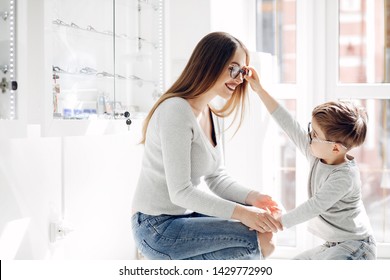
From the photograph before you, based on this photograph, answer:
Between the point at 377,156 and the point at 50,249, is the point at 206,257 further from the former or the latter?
the point at 377,156

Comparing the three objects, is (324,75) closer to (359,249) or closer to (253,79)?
(253,79)

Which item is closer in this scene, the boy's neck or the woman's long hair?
the woman's long hair

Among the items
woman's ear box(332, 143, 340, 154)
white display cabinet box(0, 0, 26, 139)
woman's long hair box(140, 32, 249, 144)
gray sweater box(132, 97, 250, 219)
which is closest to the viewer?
white display cabinet box(0, 0, 26, 139)

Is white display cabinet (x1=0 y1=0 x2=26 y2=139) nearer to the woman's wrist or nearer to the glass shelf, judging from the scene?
the glass shelf

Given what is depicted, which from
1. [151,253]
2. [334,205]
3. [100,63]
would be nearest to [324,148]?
[334,205]

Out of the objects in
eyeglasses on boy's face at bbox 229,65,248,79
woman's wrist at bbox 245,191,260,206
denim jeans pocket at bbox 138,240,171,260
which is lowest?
denim jeans pocket at bbox 138,240,171,260

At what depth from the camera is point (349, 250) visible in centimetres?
166

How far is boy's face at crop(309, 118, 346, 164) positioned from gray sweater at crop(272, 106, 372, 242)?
0.08 feet

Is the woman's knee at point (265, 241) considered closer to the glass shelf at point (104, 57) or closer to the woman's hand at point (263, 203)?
the woman's hand at point (263, 203)

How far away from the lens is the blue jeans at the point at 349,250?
1.65 metres

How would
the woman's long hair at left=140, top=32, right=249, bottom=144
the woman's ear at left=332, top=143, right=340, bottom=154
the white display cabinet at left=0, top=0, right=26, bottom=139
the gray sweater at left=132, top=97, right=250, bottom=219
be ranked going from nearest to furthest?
the white display cabinet at left=0, top=0, right=26, bottom=139 → the gray sweater at left=132, top=97, right=250, bottom=219 → the woman's long hair at left=140, top=32, right=249, bottom=144 → the woman's ear at left=332, top=143, right=340, bottom=154

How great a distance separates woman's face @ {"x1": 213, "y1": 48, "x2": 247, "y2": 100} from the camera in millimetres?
1607

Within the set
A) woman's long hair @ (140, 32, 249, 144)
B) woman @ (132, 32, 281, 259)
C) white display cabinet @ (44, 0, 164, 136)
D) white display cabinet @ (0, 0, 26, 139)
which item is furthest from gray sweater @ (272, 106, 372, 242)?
white display cabinet @ (0, 0, 26, 139)

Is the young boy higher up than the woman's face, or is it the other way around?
the woman's face
